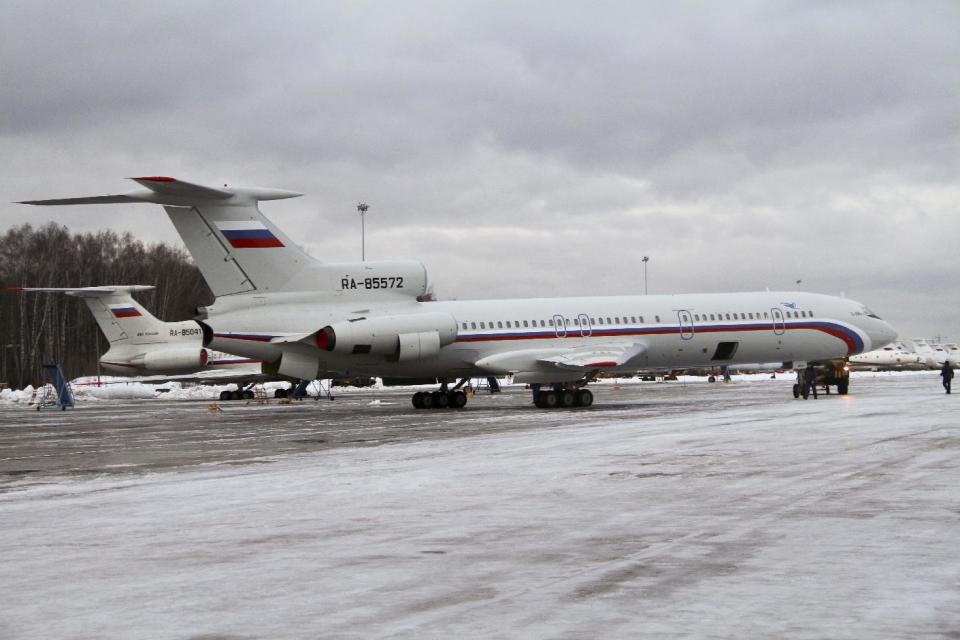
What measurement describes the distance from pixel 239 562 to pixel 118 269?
8744 cm

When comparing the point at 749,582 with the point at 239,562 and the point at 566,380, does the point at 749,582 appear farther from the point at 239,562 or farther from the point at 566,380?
the point at 566,380

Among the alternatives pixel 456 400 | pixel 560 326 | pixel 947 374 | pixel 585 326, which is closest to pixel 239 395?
pixel 456 400

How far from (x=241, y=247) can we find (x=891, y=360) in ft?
239

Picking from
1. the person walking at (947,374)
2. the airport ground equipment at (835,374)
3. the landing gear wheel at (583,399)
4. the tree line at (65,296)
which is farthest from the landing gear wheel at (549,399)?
the tree line at (65,296)

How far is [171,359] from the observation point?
50844 millimetres

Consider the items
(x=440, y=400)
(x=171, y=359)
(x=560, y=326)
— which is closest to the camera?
(x=560, y=326)

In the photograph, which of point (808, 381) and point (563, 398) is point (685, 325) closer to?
point (808, 381)

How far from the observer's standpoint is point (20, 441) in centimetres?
2198

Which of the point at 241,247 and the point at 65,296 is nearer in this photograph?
the point at 241,247

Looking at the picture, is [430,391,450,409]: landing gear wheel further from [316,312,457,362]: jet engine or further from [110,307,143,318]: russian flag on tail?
[110,307,143,318]: russian flag on tail

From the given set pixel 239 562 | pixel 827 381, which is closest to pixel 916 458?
pixel 239 562

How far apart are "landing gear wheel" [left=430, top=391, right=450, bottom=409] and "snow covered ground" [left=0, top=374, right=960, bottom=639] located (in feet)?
55.9

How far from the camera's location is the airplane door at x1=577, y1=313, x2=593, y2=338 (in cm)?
3256

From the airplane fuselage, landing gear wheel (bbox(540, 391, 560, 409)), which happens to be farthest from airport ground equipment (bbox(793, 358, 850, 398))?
landing gear wheel (bbox(540, 391, 560, 409))
